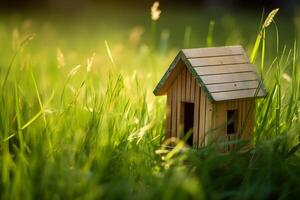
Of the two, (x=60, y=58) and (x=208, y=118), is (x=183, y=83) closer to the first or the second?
(x=208, y=118)

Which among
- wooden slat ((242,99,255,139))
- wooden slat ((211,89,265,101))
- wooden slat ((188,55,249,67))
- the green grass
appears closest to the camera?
the green grass

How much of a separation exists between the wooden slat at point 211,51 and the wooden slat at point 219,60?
0.03 metres

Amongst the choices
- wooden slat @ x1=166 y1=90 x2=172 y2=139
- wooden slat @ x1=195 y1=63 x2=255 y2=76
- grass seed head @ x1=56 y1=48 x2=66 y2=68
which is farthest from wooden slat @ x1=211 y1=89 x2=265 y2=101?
grass seed head @ x1=56 y1=48 x2=66 y2=68

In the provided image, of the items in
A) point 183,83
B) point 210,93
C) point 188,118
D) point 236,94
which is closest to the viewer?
point 210,93

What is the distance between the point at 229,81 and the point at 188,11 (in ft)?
38.9

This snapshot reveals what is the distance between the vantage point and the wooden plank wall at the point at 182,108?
3.32m

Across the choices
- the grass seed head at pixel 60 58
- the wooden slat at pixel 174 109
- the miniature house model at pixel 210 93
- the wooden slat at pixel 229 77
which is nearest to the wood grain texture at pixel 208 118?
the miniature house model at pixel 210 93

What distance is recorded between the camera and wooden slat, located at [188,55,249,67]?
334cm

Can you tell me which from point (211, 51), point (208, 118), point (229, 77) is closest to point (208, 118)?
point (208, 118)

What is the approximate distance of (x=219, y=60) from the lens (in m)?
3.45

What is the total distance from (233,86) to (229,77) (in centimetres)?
6

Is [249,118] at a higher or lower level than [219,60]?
lower

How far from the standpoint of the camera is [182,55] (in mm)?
3338

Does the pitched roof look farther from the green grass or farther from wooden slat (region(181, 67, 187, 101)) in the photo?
the green grass
